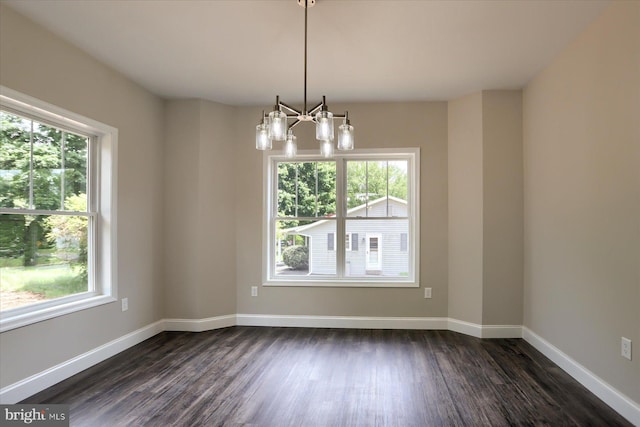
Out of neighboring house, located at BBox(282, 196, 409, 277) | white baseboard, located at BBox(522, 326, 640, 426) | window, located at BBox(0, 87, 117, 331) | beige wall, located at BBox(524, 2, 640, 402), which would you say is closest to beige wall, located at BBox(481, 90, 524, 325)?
beige wall, located at BBox(524, 2, 640, 402)

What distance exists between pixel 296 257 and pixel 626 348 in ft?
10.5

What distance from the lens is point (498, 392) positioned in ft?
9.04

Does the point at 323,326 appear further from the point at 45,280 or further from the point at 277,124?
the point at 277,124

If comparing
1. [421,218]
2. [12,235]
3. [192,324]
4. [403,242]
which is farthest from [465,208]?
[12,235]

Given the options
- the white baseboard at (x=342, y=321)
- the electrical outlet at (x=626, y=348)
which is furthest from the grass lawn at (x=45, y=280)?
the electrical outlet at (x=626, y=348)

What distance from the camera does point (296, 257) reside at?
4.70m

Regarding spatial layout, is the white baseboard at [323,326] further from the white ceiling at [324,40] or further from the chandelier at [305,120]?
the white ceiling at [324,40]

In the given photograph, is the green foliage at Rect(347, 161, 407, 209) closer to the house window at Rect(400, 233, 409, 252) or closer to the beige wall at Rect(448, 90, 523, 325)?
the house window at Rect(400, 233, 409, 252)

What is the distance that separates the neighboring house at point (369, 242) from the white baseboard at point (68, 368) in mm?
2029

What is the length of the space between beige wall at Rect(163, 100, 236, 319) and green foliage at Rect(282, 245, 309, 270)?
838mm

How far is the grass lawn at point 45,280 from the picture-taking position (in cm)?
271

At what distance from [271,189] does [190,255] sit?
1229mm

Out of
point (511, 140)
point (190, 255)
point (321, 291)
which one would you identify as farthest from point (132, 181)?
point (511, 140)

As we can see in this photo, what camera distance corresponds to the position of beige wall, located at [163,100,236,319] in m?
4.38
